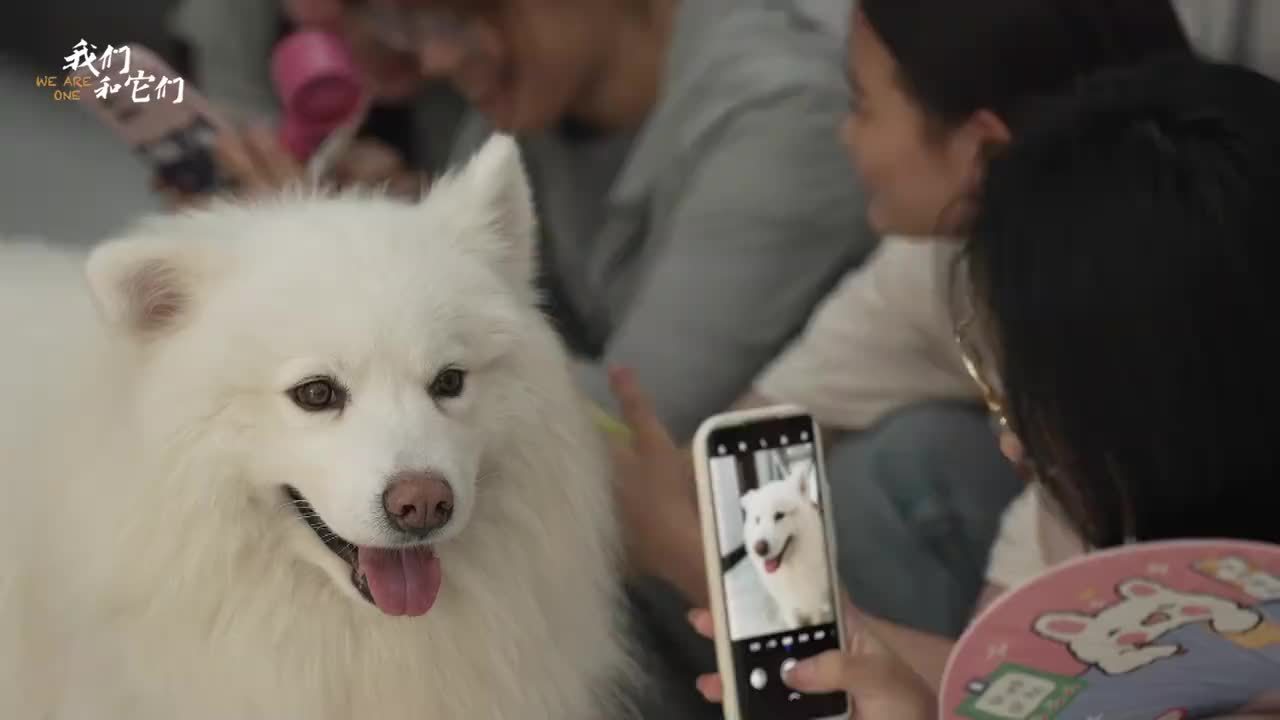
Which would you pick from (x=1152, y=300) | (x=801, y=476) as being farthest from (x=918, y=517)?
(x=1152, y=300)

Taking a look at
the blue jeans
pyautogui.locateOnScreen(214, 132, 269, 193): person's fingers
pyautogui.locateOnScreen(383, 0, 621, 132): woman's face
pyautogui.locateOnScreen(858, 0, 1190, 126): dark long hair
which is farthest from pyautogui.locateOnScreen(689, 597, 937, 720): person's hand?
pyautogui.locateOnScreen(383, 0, 621, 132): woman's face

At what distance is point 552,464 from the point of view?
34.8 inches

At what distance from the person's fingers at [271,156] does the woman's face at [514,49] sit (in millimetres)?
287

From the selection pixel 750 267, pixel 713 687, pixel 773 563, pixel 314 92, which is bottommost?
pixel 713 687

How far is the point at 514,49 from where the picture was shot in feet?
4.99

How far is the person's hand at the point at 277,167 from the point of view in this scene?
1176mm

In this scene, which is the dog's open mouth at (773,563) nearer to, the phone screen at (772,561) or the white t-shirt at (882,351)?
the phone screen at (772,561)

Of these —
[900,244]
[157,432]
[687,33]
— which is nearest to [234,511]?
[157,432]

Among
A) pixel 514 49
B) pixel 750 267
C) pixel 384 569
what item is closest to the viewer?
pixel 384 569

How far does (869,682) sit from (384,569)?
373 mm

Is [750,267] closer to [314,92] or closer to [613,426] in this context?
[613,426]

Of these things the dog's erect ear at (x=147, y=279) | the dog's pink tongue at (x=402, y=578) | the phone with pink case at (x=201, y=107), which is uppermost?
the phone with pink case at (x=201, y=107)

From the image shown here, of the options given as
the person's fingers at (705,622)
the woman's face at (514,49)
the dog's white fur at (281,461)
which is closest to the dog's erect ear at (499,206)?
the dog's white fur at (281,461)

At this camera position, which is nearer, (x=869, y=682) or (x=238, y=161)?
(x=869, y=682)
